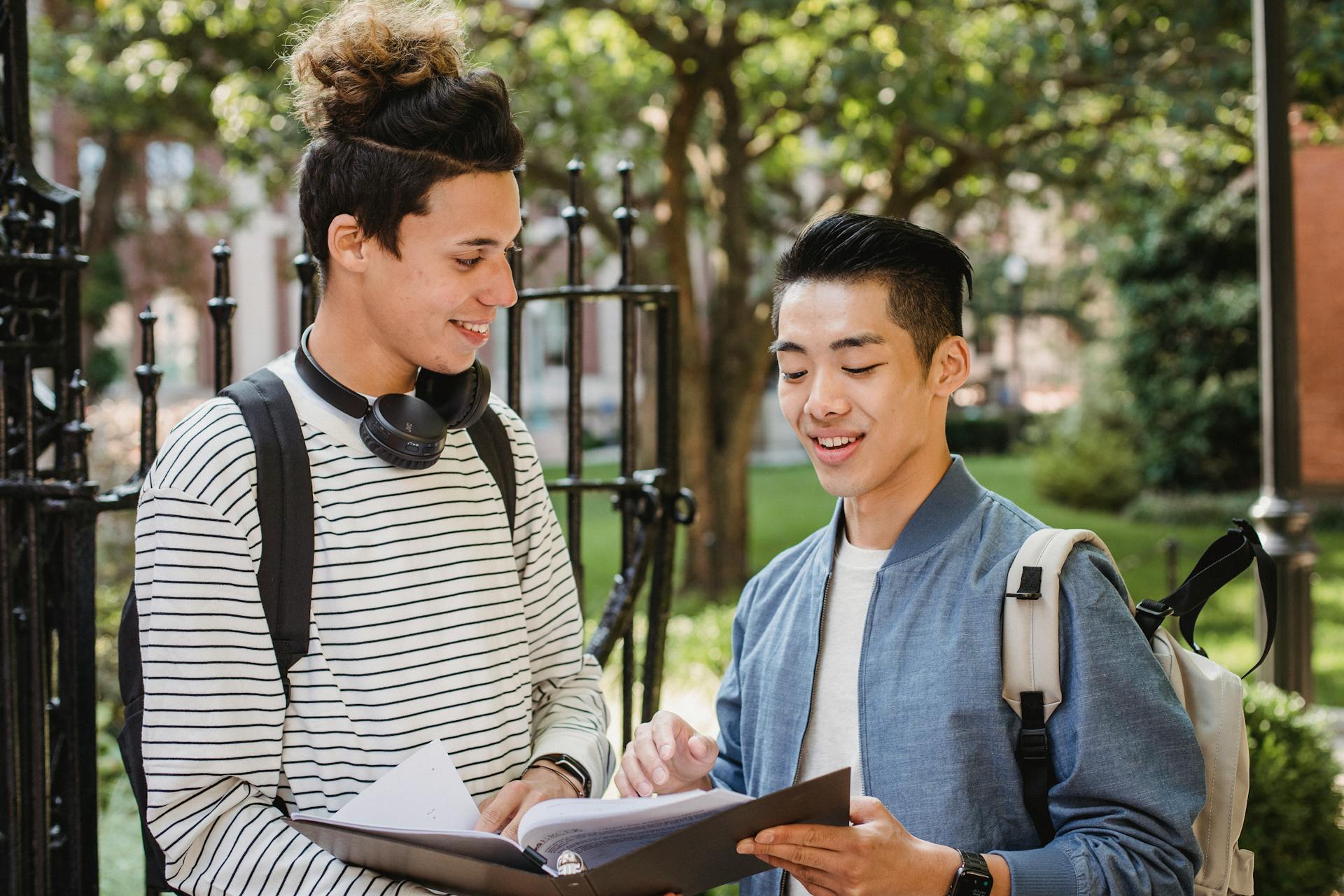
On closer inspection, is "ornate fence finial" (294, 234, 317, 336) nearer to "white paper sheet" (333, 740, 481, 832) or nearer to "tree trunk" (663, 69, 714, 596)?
"white paper sheet" (333, 740, 481, 832)

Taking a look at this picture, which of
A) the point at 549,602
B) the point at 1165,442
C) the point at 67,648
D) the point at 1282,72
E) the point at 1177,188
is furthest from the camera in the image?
the point at 1165,442

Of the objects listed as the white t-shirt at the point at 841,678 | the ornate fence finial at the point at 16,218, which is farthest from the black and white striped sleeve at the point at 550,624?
the ornate fence finial at the point at 16,218

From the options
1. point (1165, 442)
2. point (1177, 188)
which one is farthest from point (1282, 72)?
point (1165, 442)

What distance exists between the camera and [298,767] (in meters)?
1.86

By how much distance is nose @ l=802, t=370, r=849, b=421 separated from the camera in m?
1.97

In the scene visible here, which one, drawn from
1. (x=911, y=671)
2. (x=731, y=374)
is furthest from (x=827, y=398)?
(x=731, y=374)

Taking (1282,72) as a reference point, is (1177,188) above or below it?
above

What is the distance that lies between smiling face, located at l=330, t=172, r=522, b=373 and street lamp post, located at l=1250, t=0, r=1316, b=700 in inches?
166

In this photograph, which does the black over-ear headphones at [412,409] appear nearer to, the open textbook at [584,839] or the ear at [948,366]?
the open textbook at [584,839]

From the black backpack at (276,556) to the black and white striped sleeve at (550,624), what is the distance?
449 mm

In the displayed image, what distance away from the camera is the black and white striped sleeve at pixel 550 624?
7.21 feet

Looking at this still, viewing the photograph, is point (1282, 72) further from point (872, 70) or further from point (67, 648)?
point (67, 648)

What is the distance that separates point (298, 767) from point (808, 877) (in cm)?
77

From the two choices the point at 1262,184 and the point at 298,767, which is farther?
the point at 1262,184
